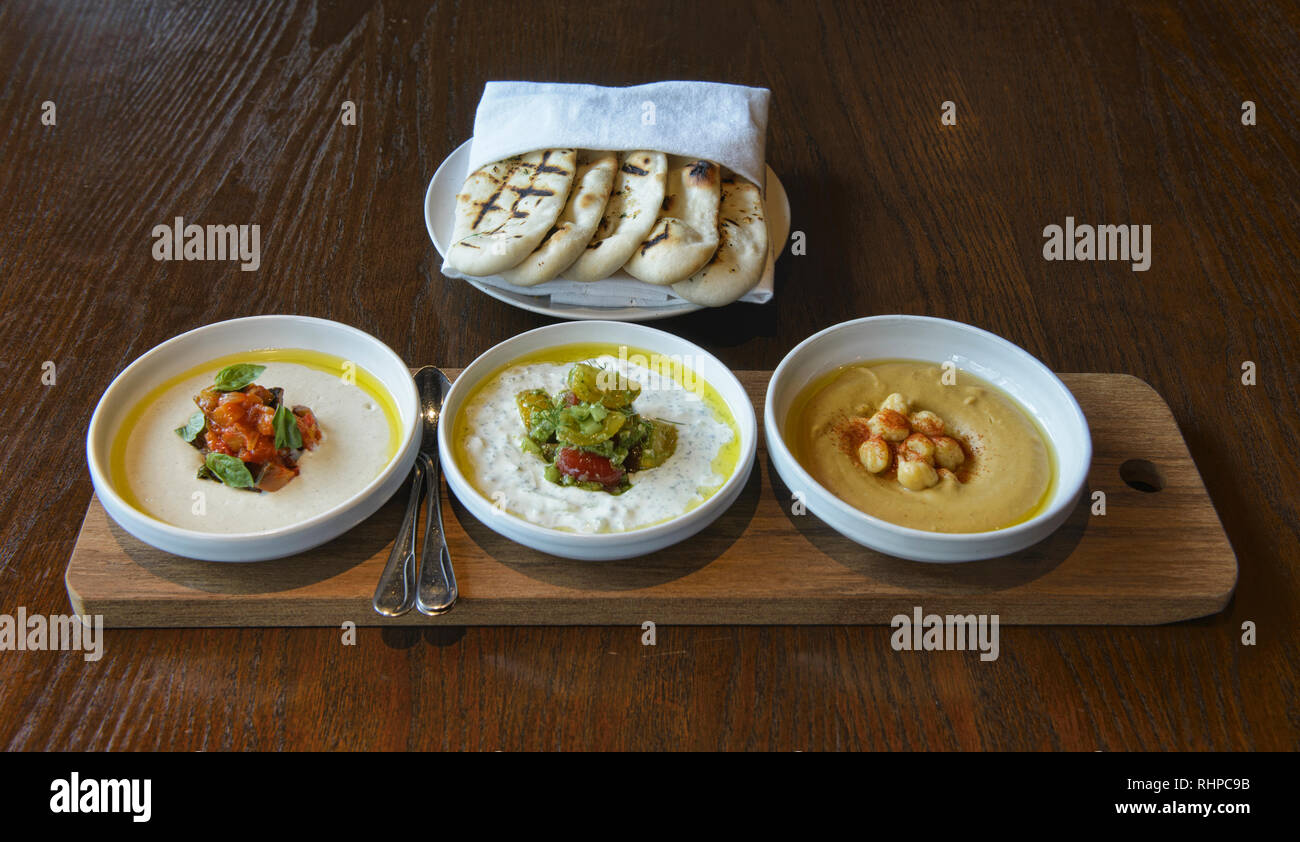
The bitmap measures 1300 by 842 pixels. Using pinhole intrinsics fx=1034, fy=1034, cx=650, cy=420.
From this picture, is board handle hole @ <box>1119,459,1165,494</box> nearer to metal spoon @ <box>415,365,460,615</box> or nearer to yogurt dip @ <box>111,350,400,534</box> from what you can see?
metal spoon @ <box>415,365,460,615</box>

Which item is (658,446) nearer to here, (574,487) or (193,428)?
(574,487)

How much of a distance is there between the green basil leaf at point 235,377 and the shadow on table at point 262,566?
0.28 meters

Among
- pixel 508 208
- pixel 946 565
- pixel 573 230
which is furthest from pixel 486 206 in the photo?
pixel 946 565

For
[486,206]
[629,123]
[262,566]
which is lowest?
[262,566]

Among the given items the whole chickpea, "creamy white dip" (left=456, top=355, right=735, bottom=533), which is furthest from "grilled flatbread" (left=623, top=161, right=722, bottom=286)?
the whole chickpea

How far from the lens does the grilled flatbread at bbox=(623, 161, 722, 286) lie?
1.98 m

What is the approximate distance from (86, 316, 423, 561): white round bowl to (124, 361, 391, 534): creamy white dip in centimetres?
4

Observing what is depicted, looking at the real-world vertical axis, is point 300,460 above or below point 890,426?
below

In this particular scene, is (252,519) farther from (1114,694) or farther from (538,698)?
(1114,694)

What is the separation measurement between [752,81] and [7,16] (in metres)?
2.19

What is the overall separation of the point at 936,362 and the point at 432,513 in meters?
0.97

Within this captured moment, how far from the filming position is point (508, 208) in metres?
2.13

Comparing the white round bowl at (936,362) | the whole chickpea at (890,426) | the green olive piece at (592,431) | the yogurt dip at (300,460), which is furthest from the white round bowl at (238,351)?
the whole chickpea at (890,426)

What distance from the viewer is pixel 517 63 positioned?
2994 mm
